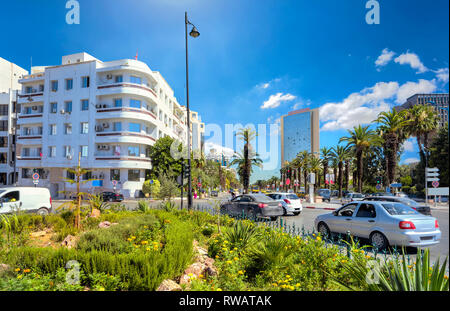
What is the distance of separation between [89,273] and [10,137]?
46875 mm

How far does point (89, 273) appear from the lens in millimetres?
3547

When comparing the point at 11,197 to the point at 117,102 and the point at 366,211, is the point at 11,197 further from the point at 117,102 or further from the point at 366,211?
the point at 117,102

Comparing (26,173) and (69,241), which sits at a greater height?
(26,173)

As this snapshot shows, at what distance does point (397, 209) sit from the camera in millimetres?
6770

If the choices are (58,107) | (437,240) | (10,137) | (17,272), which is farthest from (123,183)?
(437,240)

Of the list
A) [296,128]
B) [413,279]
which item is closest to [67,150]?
[296,128]

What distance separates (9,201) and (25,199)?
0.71 metres

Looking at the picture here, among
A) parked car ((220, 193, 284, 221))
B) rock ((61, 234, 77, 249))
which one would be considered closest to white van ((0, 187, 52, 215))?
rock ((61, 234, 77, 249))

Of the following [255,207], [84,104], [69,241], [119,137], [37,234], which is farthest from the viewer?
[84,104]

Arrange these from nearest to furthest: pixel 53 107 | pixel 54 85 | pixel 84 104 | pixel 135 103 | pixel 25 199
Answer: pixel 25 199 → pixel 84 104 → pixel 135 103 → pixel 53 107 → pixel 54 85

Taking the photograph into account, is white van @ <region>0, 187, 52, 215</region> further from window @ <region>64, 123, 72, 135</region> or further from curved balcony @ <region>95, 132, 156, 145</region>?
window @ <region>64, 123, 72, 135</region>
